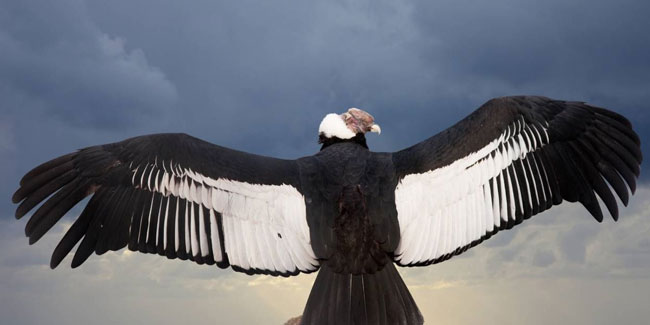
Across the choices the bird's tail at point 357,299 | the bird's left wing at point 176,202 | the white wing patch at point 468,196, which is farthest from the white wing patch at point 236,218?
the white wing patch at point 468,196

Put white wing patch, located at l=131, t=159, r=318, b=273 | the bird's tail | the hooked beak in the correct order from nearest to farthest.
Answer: the bird's tail < white wing patch, located at l=131, t=159, r=318, b=273 < the hooked beak

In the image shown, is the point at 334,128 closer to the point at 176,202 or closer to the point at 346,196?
the point at 346,196

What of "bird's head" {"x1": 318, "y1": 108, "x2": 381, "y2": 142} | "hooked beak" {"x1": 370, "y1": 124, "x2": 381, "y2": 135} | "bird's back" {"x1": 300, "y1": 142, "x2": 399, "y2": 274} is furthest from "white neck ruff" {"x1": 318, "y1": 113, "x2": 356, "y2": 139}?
"bird's back" {"x1": 300, "y1": 142, "x2": 399, "y2": 274}

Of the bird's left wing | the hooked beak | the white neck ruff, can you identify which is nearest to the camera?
the bird's left wing

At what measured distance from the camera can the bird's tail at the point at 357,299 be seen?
549cm

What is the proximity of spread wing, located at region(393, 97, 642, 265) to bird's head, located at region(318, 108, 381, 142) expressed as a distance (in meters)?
1.19

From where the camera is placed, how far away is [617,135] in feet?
22.1

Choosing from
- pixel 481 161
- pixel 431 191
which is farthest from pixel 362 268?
pixel 481 161

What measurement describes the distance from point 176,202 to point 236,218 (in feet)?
2.01

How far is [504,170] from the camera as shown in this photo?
646 cm

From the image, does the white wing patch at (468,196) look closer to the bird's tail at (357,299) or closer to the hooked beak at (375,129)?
the bird's tail at (357,299)

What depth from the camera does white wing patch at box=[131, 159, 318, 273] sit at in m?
5.83

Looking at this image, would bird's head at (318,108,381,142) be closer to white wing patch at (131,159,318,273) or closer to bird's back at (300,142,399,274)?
bird's back at (300,142,399,274)

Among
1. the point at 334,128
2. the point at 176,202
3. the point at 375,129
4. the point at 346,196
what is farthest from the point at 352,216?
the point at 375,129
